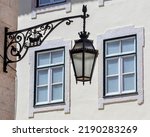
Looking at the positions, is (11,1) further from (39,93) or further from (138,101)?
(39,93)

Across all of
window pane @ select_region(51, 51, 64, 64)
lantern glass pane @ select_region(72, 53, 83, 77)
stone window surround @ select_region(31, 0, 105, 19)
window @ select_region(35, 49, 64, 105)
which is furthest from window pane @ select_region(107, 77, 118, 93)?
lantern glass pane @ select_region(72, 53, 83, 77)

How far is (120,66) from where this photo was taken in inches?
783

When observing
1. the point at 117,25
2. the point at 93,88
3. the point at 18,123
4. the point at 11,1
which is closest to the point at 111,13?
the point at 117,25

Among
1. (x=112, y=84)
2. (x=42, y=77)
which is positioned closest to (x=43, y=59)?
(x=42, y=77)

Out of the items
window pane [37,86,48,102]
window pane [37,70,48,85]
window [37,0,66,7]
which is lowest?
window pane [37,86,48,102]

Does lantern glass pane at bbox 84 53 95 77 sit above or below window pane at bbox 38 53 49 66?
below

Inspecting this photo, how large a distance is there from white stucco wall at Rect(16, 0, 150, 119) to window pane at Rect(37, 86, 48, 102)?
1.19 ft

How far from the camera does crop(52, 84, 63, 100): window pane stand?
2095cm

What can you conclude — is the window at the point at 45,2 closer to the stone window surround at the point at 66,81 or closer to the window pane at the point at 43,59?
→ the stone window surround at the point at 66,81

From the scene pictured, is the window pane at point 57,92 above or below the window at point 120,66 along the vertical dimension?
below

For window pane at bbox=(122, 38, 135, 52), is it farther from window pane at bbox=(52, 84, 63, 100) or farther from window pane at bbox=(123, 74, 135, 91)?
window pane at bbox=(52, 84, 63, 100)

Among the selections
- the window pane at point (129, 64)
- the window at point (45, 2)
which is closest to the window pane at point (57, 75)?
the window at point (45, 2)

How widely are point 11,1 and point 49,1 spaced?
10768 millimetres

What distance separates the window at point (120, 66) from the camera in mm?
19750
